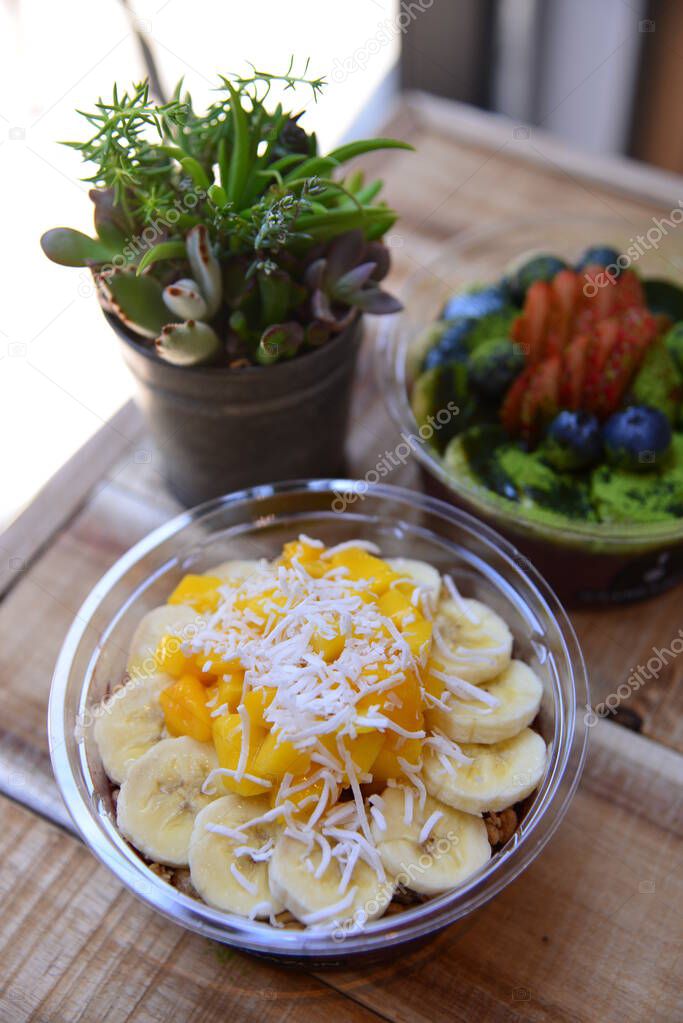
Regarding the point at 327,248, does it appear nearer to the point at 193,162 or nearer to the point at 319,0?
the point at 193,162

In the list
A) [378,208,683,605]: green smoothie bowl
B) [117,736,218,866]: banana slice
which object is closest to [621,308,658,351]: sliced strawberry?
[378,208,683,605]: green smoothie bowl

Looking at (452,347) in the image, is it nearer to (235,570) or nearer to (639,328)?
(639,328)

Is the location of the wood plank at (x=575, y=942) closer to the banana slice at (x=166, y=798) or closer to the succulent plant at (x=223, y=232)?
the banana slice at (x=166, y=798)

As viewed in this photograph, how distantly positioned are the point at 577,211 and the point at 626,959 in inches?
52.4

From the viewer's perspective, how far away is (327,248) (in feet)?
4.01

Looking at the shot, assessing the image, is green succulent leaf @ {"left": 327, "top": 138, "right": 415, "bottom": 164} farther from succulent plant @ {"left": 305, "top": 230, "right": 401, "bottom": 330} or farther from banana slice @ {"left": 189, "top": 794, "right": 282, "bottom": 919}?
banana slice @ {"left": 189, "top": 794, "right": 282, "bottom": 919}

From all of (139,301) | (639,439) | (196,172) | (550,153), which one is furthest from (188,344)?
(550,153)

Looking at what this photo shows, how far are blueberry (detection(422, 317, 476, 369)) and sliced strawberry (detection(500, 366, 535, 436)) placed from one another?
98mm

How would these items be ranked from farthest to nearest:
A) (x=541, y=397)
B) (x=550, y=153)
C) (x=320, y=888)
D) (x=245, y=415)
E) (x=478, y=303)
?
1. (x=550, y=153)
2. (x=478, y=303)
3. (x=541, y=397)
4. (x=245, y=415)
5. (x=320, y=888)

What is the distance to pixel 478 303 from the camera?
1560 mm

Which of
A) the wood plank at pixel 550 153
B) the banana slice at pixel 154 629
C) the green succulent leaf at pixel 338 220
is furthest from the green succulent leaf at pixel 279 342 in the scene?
the wood plank at pixel 550 153

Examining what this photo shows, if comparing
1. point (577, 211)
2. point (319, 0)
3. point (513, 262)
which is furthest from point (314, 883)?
point (319, 0)

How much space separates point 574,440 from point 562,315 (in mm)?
230

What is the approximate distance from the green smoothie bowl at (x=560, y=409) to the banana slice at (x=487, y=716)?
0.82ft
